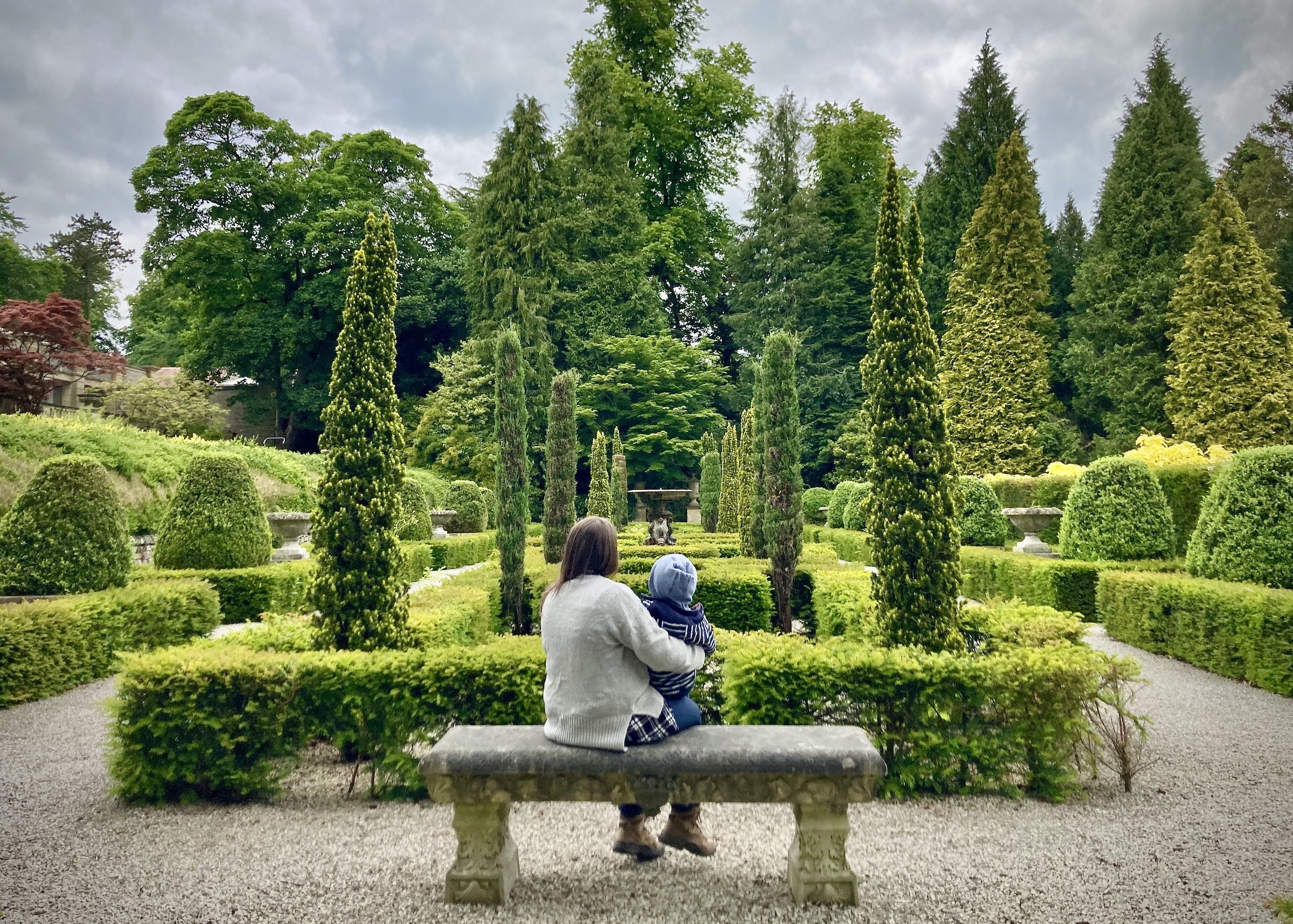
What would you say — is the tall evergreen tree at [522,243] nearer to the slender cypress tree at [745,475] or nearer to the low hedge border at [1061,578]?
the slender cypress tree at [745,475]

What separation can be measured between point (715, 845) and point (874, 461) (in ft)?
9.98

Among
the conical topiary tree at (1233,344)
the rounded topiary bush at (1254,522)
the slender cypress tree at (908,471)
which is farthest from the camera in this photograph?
the conical topiary tree at (1233,344)

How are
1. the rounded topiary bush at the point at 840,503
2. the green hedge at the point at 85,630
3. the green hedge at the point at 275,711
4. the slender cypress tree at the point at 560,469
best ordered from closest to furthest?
the green hedge at the point at 275,711 < the green hedge at the point at 85,630 < the slender cypress tree at the point at 560,469 < the rounded topiary bush at the point at 840,503

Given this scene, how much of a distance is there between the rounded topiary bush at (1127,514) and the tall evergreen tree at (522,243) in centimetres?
2055

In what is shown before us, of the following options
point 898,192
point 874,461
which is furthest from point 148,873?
point 898,192

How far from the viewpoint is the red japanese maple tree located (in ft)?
58.9

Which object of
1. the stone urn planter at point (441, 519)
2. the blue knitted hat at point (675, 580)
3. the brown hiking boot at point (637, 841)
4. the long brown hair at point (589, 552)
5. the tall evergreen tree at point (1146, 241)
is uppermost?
the tall evergreen tree at point (1146, 241)

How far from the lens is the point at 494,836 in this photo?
2.84m

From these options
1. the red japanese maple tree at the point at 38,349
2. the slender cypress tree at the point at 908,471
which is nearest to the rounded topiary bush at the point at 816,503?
the slender cypress tree at the point at 908,471

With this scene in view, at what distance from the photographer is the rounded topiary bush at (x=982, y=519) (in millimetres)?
14031

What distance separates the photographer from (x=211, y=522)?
9.65 meters

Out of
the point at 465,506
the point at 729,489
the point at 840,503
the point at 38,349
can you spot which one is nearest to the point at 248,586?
the point at 465,506

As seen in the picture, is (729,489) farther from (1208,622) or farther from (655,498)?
(1208,622)

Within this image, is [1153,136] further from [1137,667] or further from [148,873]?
[148,873]
